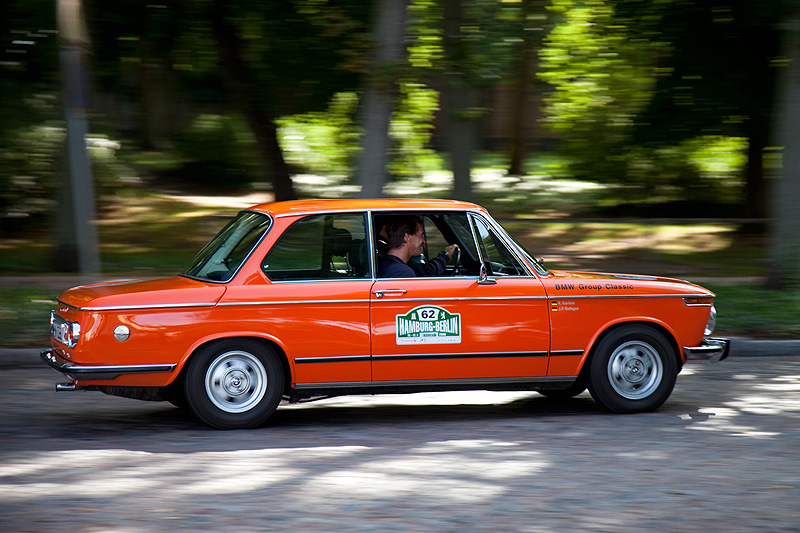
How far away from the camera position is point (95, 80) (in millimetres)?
16766

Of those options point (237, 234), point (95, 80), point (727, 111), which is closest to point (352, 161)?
point (95, 80)

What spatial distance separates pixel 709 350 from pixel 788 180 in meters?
6.41

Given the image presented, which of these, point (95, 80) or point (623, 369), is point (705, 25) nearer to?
point (95, 80)

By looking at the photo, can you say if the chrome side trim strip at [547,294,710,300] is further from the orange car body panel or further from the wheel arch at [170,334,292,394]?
the wheel arch at [170,334,292,394]

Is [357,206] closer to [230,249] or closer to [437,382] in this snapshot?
[230,249]

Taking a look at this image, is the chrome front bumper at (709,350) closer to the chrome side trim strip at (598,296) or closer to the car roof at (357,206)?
the chrome side trim strip at (598,296)

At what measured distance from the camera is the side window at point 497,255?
715 cm

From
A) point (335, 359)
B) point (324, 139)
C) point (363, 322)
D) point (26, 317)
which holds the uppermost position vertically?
point (324, 139)

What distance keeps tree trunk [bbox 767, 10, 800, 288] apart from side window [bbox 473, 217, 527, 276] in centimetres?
719

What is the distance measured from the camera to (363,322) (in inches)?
267

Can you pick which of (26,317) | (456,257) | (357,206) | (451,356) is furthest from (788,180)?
(26,317)

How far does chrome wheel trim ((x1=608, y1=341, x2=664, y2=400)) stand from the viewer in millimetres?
7285

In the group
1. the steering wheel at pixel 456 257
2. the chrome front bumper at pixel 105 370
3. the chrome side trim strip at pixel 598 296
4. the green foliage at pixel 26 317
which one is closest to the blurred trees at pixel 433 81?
the green foliage at pixel 26 317

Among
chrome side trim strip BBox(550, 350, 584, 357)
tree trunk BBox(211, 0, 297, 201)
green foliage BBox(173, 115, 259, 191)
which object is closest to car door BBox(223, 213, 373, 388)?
chrome side trim strip BBox(550, 350, 584, 357)
